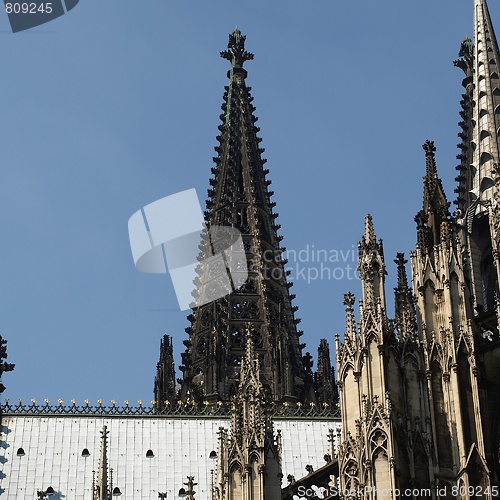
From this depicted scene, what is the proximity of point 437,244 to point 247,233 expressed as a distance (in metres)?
34.3

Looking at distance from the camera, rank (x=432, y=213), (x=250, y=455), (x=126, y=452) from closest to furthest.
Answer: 1. (x=250, y=455)
2. (x=432, y=213)
3. (x=126, y=452)

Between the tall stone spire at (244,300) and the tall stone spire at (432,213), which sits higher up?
the tall stone spire at (244,300)

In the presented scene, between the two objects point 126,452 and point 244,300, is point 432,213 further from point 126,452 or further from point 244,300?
point 244,300

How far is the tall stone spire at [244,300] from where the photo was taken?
66750mm

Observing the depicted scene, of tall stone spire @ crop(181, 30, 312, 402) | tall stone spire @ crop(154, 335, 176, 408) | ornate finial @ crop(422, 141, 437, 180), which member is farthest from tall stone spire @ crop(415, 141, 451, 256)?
tall stone spire @ crop(154, 335, 176, 408)

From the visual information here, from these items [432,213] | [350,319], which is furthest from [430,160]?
[350,319]

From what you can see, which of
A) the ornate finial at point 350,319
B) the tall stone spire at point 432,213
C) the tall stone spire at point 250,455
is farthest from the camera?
the tall stone spire at point 432,213

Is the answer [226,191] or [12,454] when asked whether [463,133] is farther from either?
[226,191]

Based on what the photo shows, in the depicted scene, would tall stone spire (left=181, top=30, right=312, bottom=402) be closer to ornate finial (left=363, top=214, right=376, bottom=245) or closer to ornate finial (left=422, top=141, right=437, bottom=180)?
ornate finial (left=422, top=141, right=437, bottom=180)

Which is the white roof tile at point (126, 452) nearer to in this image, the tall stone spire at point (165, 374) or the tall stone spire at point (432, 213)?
the tall stone spire at point (165, 374)

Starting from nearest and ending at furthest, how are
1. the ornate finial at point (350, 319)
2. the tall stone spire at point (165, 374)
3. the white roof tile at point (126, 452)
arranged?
the ornate finial at point (350, 319) < the white roof tile at point (126, 452) < the tall stone spire at point (165, 374)

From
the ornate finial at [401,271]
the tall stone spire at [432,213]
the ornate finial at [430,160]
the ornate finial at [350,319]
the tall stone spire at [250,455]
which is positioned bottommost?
the tall stone spire at [250,455]

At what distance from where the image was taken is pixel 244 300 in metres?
71.2

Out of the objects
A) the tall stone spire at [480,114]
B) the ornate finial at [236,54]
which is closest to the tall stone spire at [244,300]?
the ornate finial at [236,54]
